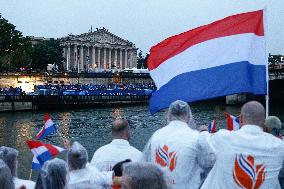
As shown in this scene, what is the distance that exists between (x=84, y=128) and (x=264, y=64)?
36467mm

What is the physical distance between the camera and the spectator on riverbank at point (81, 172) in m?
5.78

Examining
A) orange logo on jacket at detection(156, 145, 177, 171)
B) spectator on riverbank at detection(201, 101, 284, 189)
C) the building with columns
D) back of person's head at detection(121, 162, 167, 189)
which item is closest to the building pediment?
the building with columns

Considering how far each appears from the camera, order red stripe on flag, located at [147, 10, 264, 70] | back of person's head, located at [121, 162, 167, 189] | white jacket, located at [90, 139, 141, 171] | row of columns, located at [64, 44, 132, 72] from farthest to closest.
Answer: row of columns, located at [64, 44, 132, 72], red stripe on flag, located at [147, 10, 264, 70], white jacket, located at [90, 139, 141, 171], back of person's head, located at [121, 162, 167, 189]

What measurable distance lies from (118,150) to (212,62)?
278 centimetres

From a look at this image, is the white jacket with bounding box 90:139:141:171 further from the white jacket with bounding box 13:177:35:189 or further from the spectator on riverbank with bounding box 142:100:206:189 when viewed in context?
the white jacket with bounding box 13:177:35:189

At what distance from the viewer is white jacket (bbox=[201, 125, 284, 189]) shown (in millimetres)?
5020

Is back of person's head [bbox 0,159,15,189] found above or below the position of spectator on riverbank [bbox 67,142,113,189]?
above

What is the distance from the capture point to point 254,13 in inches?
333

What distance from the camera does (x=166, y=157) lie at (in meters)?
5.70

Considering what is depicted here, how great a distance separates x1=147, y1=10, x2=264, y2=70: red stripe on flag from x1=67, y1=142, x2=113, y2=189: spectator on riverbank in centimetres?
318

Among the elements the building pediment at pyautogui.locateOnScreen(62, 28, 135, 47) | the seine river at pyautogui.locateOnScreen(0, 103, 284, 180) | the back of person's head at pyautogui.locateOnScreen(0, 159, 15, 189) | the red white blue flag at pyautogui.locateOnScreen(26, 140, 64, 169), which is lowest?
the seine river at pyautogui.locateOnScreen(0, 103, 284, 180)

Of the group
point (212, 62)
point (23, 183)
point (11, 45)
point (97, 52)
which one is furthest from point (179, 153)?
point (97, 52)

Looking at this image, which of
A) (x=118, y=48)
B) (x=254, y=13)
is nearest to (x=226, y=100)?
(x=254, y=13)

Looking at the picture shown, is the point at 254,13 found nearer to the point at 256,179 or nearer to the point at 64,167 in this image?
the point at 256,179
